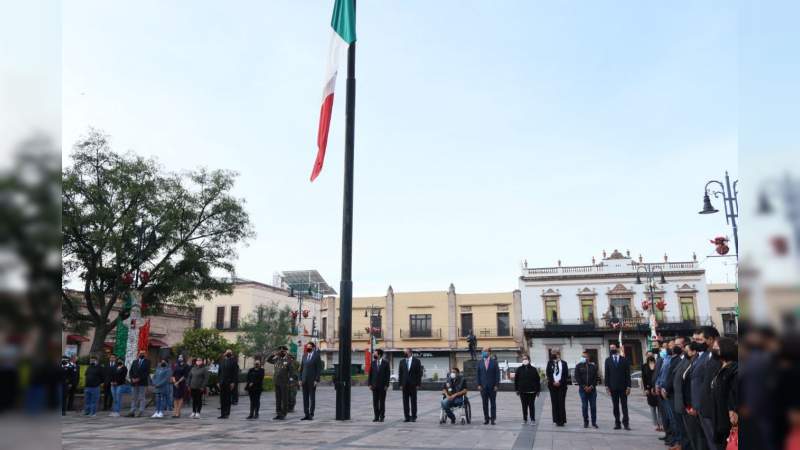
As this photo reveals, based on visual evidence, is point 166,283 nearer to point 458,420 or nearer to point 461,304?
point 458,420

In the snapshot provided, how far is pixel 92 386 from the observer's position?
47.6 ft

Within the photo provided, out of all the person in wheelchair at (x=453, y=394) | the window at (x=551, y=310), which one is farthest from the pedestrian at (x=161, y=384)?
the window at (x=551, y=310)

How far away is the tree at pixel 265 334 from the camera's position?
1523 inches

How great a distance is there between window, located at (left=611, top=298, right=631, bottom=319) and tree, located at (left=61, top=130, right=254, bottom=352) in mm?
33442

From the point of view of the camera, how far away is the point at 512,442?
30.1ft

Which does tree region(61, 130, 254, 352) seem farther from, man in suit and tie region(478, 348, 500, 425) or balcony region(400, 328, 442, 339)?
balcony region(400, 328, 442, 339)

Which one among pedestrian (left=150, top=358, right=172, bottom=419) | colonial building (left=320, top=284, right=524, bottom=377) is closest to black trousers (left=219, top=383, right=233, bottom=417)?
pedestrian (left=150, top=358, right=172, bottom=419)

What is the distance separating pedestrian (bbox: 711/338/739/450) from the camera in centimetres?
503

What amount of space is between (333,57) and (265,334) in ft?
96.8

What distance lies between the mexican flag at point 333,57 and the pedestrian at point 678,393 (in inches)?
316

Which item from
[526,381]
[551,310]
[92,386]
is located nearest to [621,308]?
[551,310]

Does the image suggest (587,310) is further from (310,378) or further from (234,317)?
(310,378)

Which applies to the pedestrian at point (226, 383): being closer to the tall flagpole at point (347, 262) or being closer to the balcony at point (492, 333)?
the tall flagpole at point (347, 262)

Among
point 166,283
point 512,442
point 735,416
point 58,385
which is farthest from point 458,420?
point 58,385
